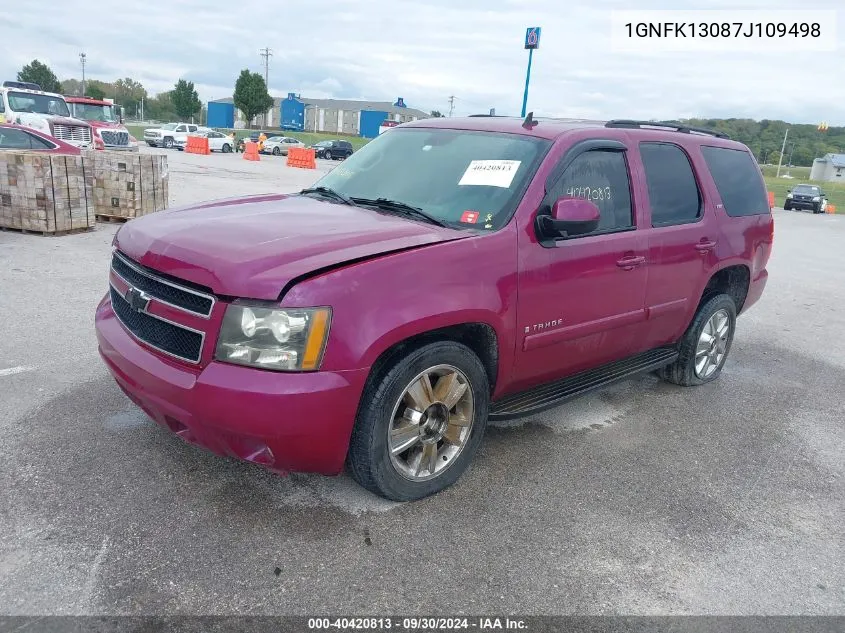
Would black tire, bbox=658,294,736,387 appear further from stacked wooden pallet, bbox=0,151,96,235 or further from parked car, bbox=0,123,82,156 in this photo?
parked car, bbox=0,123,82,156

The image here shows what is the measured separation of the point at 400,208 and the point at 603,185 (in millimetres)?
1283

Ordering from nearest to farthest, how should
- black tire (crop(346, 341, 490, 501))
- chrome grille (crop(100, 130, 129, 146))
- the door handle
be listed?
black tire (crop(346, 341, 490, 501)) → the door handle → chrome grille (crop(100, 130, 129, 146))

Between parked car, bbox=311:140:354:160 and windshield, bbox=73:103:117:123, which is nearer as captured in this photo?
windshield, bbox=73:103:117:123

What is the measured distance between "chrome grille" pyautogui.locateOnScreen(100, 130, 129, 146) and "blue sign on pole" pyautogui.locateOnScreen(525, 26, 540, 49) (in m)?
14.1

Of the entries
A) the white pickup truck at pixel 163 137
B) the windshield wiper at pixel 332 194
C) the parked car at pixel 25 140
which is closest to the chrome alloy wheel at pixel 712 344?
the windshield wiper at pixel 332 194

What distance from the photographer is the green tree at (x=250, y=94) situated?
244 feet

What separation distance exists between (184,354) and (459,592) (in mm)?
1512

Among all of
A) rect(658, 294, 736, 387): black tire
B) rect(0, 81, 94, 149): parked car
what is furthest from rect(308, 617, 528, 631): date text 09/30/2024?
rect(0, 81, 94, 149): parked car

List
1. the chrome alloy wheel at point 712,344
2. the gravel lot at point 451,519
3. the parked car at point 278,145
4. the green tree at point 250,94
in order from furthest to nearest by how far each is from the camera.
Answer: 1. the green tree at point 250,94
2. the parked car at point 278,145
3. the chrome alloy wheel at point 712,344
4. the gravel lot at point 451,519

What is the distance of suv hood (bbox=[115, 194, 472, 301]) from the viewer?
2670 millimetres

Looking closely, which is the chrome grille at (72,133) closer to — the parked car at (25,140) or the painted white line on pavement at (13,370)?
the parked car at (25,140)

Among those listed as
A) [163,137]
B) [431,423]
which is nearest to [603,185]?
[431,423]

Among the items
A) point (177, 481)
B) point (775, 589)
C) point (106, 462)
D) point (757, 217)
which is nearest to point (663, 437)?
point (775, 589)

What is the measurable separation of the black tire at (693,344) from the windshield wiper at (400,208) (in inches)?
102
